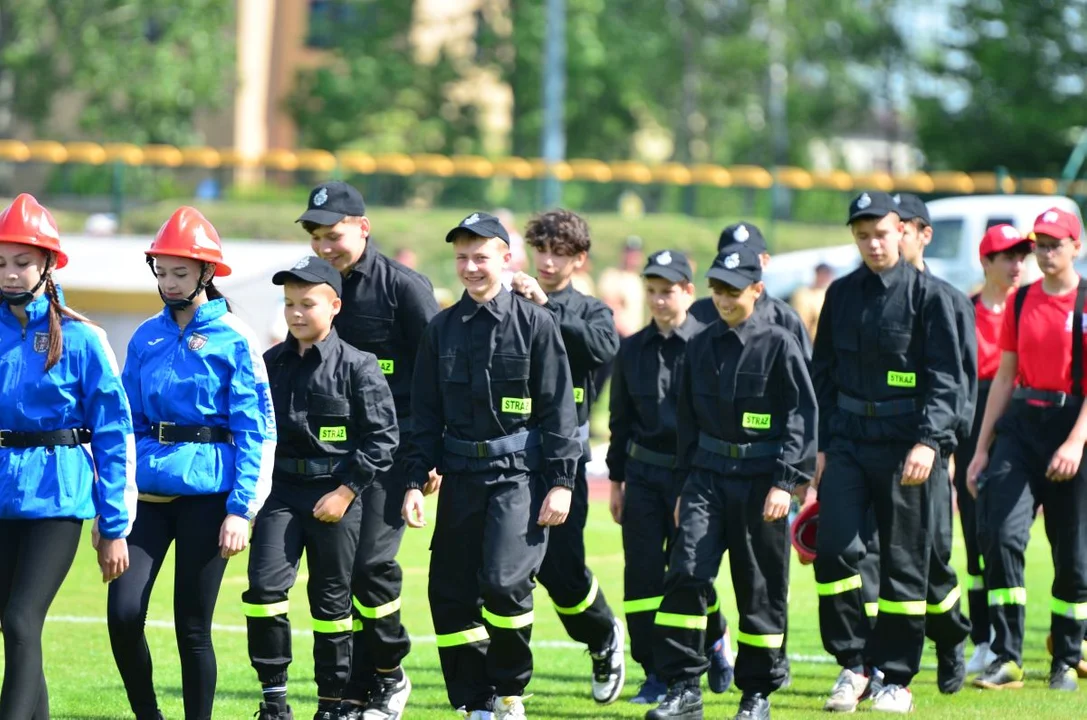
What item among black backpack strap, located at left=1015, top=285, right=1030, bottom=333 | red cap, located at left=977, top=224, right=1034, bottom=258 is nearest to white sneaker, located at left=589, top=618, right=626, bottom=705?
black backpack strap, located at left=1015, top=285, right=1030, bottom=333

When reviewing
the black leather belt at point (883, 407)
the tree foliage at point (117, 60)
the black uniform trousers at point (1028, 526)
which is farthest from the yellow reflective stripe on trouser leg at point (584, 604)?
the tree foliage at point (117, 60)

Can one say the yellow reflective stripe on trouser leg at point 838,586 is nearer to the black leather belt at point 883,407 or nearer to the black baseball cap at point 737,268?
the black leather belt at point 883,407

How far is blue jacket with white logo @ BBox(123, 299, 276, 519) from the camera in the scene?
278 inches

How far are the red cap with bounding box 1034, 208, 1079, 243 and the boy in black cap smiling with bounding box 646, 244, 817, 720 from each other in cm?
185

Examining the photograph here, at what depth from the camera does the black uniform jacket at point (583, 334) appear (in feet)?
29.8

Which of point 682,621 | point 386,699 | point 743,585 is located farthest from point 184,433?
point 743,585

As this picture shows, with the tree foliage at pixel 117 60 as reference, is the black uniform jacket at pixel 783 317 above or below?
below

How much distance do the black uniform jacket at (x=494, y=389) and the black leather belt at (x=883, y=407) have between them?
5.19 feet

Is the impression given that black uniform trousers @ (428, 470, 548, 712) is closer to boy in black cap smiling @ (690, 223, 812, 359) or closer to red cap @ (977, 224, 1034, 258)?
boy in black cap smiling @ (690, 223, 812, 359)

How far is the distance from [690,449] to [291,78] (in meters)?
41.9

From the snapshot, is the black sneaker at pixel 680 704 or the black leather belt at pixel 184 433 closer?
the black leather belt at pixel 184 433

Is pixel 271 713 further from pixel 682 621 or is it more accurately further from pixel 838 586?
pixel 838 586

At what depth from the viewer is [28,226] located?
6.77 meters

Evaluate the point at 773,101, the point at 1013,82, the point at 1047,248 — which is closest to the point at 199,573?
the point at 1047,248
